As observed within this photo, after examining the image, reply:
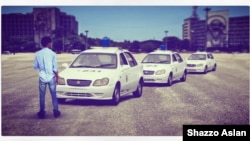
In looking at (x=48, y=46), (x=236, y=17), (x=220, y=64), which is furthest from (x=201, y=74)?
(x=48, y=46)

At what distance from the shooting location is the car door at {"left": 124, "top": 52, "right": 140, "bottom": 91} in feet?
36.0

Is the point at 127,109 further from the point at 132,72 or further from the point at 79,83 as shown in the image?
the point at 79,83

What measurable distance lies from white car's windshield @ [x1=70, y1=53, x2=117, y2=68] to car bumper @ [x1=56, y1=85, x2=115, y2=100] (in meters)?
0.83

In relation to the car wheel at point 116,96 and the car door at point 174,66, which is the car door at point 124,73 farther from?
the car door at point 174,66

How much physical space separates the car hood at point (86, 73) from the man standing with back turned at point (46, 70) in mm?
419

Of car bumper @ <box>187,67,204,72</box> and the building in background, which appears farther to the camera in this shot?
car bumper @ <box>187,67,204,72</box>

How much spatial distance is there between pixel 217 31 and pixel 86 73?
4.37 metres

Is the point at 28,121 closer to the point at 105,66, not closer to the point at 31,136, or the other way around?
the point at 31,136

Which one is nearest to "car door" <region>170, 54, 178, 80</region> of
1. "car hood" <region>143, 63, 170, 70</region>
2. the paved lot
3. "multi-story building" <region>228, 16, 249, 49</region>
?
"car hood" <region>143, 63, 170, 70</region>

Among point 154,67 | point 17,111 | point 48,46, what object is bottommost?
point 17,111

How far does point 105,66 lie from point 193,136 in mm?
2948

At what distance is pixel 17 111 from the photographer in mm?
10211

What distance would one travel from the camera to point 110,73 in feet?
33.1

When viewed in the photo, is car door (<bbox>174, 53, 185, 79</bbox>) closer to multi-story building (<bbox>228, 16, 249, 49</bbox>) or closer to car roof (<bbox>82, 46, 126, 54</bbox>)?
multi-story building (<bbox>228, 16, 249, 49</bbox>)
